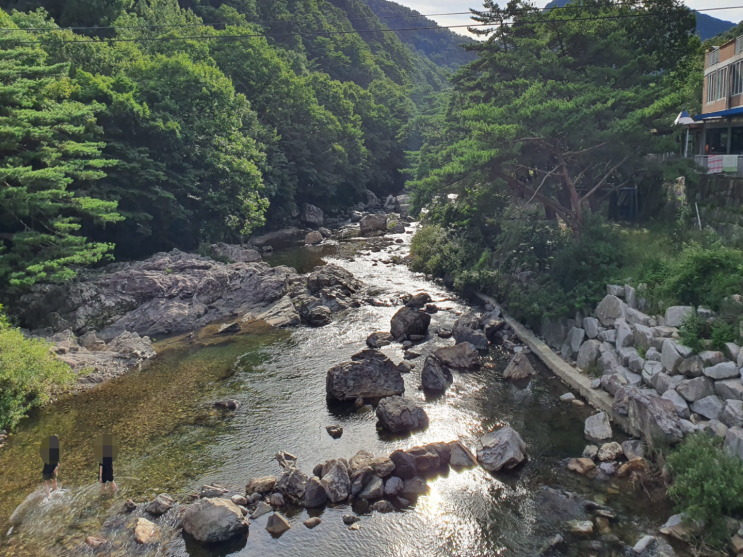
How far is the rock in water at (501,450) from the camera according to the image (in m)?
13.7

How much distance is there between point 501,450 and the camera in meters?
13.9

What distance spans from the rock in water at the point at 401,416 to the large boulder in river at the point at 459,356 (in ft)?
13.5

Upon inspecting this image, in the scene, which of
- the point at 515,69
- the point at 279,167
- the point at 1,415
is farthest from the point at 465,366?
the point at 279,167

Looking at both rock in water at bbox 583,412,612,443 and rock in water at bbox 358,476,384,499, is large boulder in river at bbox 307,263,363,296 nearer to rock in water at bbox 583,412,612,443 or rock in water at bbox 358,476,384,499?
rock in water at bbox 583,412,612,443

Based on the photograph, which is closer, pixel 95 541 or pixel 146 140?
pixel 95 541

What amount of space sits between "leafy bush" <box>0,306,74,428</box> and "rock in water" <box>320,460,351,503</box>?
991 cm

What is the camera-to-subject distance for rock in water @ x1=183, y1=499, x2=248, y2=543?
11.5m

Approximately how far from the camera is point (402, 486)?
12992mm

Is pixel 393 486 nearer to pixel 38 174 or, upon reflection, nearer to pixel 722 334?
pixel 722 334

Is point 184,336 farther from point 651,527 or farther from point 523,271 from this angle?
point 651,527

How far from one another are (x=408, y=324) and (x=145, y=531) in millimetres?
13620

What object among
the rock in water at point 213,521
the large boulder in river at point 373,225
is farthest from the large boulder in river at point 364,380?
the large boulder in river at point 373,225

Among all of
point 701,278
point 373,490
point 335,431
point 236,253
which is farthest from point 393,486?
point 236,253

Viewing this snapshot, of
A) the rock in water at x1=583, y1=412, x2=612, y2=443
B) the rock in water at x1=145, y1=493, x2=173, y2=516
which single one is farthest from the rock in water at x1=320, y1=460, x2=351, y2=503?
the rock in water at x1=583, y1=412, x2=612, y2=443
